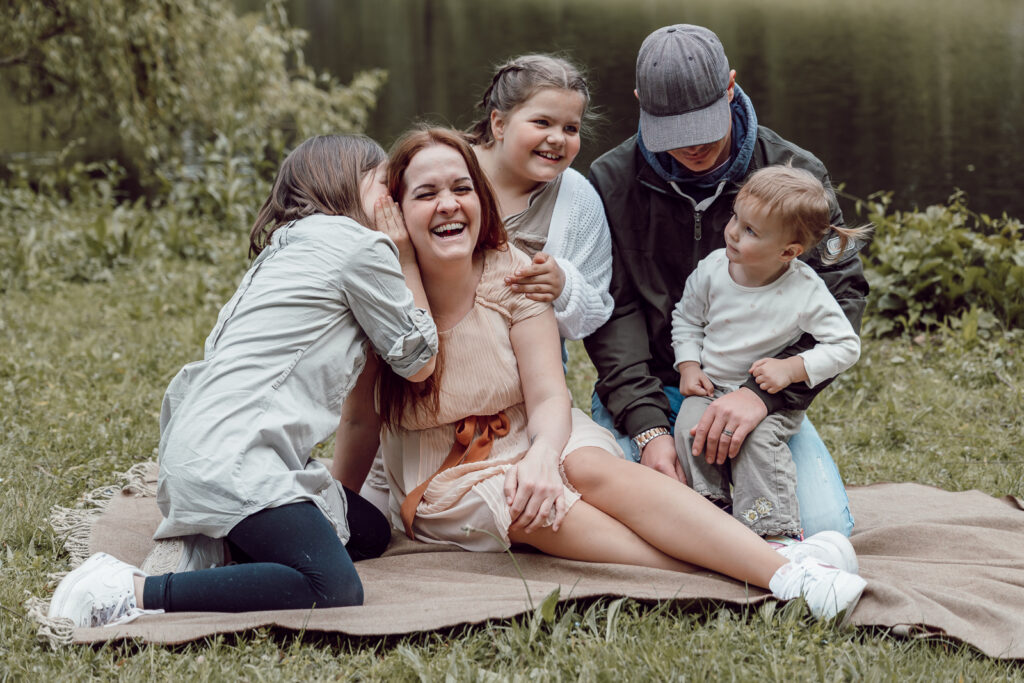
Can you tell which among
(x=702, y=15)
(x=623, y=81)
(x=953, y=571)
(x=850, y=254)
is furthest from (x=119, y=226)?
(x=702, y=15)

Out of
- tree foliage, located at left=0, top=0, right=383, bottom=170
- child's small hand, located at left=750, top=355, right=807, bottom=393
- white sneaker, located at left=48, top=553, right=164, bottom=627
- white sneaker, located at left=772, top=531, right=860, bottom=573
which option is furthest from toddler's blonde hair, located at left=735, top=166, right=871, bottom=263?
tree foliage, located at left=0, top=0, right=383, bottom=170

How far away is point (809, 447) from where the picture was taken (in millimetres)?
3117

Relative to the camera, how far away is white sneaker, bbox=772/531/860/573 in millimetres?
2686

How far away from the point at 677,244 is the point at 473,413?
868 mm

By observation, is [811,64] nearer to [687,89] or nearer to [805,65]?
[805,65]

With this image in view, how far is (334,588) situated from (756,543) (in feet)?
3.42

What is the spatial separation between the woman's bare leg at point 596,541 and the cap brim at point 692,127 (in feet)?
3.43

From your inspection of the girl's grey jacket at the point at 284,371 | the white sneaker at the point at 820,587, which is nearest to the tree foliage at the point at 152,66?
the girl's grey jacket at the point at 284,371

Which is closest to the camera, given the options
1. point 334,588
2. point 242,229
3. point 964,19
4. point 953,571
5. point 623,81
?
point 334,588

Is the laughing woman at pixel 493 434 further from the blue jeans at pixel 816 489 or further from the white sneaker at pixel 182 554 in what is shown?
the white sneaker at pixel 182 554

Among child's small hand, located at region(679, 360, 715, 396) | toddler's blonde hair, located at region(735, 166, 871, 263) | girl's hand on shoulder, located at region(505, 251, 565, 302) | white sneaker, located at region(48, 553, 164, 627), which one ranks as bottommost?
white sneaker, located at region(48, 553, 164, 627)

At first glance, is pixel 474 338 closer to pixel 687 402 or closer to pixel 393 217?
pixel 393 217

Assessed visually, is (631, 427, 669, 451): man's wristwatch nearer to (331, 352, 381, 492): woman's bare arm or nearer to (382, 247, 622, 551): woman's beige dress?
(382, 247, 622, 551): woman's beige dress

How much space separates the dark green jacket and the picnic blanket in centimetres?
63
